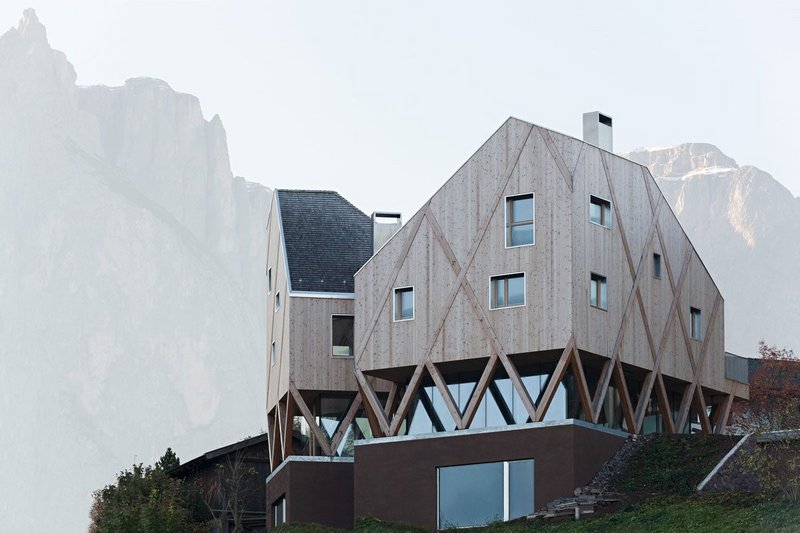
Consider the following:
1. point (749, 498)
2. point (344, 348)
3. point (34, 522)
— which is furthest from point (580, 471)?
point (34, 522)

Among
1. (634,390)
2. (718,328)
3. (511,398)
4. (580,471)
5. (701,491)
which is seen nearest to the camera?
(701,491)

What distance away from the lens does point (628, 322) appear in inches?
1876

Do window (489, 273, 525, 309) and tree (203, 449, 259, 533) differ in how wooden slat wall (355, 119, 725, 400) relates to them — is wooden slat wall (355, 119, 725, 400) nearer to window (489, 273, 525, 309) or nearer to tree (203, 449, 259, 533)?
window (489, 273, 525, 309)

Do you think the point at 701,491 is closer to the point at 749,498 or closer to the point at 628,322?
the point at 749,498

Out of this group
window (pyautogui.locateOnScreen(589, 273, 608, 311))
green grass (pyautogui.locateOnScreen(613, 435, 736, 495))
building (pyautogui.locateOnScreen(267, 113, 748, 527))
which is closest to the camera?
green grass (pyautogui.locateOnScreen(613, 435, 736, 495))

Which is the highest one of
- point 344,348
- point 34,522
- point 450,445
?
point 344,348

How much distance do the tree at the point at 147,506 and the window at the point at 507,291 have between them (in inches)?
490

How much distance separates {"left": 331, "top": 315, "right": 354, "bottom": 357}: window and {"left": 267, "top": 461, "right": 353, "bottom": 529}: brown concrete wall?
3.89 meters

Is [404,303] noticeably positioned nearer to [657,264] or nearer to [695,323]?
[657,264]

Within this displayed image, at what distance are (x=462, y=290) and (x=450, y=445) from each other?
486 centimetres

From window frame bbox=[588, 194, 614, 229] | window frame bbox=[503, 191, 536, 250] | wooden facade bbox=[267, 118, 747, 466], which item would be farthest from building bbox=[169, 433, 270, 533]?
window frame bbox=[588, 194, 614, 229]

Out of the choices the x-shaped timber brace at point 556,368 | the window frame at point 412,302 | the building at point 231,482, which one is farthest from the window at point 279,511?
the window frame at point 412,302

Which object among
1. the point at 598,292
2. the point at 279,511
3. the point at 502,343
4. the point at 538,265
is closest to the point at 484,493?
the point at 502,343

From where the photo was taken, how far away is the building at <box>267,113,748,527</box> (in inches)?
1769
